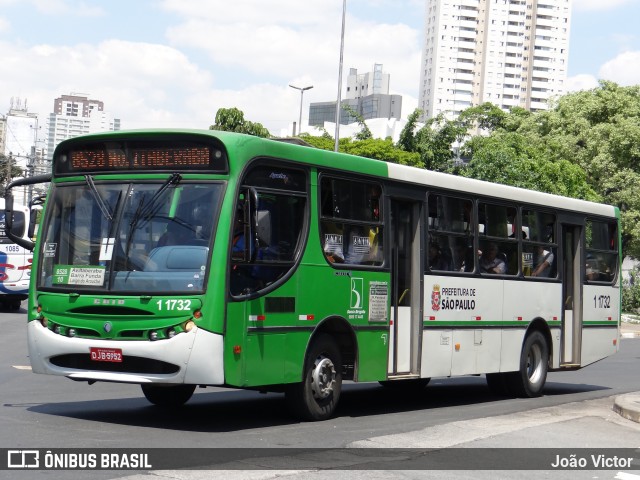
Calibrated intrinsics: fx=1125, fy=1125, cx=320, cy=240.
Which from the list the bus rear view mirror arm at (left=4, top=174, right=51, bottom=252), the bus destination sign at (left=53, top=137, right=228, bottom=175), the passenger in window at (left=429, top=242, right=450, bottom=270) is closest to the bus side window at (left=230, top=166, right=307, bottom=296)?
the bus destination sign at (left=53, top=137, right=228, bottom=175)

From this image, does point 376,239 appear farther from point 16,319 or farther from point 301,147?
point 16,319

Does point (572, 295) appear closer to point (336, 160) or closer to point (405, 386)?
point (405, 386)

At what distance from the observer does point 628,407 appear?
13750 mm

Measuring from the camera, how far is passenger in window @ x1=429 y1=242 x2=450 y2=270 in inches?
544

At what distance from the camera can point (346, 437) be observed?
35.2 ft

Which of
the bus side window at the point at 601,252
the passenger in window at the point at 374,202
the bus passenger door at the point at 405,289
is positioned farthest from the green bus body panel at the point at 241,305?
the bus side window at the point at 601,252

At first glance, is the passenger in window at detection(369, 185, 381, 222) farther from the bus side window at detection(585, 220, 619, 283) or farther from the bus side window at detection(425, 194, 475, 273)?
the bus side window at detection(585, 220, 619, 283)

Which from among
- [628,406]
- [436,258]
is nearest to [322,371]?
[436,258]

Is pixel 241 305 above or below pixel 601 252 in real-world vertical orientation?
below

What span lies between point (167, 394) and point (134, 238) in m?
2.55

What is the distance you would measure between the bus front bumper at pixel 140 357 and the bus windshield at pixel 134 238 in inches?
18.9

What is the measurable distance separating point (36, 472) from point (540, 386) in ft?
32.9

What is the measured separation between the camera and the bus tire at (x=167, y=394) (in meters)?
12.5

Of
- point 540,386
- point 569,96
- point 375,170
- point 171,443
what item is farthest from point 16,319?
point 569,96
